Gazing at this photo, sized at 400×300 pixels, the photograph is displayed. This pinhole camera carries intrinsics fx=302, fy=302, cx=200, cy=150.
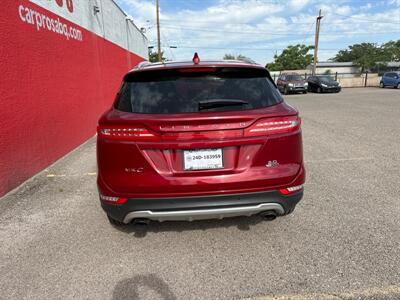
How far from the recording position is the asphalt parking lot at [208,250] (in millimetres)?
2393

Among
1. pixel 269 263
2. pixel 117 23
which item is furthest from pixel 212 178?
pixel 117 23

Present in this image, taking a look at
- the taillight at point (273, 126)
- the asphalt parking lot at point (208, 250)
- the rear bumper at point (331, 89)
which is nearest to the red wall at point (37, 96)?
the asphalt parking lot at point (208, 250)

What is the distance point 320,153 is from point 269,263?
4049 millimetres

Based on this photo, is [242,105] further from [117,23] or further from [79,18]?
[117,23]

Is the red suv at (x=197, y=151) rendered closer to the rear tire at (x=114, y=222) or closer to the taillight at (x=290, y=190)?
the taillight at (x=290, y=190)

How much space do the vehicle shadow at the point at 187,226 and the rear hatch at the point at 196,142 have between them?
82cm

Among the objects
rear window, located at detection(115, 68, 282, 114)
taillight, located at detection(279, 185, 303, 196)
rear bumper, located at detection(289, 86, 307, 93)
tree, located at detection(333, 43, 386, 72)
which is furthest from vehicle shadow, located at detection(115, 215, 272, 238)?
tree, located at detection(333, 43, 386, 72)

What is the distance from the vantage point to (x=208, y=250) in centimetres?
289

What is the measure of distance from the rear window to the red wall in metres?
2.50

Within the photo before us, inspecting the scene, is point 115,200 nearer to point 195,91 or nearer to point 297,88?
point 195,91

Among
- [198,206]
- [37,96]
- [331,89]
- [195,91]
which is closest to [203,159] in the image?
[198,206]

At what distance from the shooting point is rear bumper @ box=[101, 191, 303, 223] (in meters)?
2.54

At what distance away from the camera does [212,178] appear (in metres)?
2.51

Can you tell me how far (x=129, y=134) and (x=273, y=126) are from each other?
1.21m
